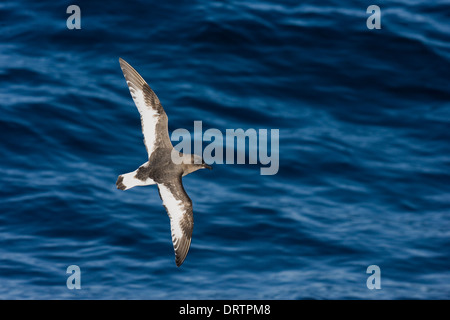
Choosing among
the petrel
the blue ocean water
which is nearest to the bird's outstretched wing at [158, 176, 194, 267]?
the petrel

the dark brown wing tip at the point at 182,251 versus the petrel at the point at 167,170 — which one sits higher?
the petrel at the point at 167,170

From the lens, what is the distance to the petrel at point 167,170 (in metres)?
9.08

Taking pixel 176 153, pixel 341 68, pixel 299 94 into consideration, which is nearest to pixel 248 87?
pixel 299 94

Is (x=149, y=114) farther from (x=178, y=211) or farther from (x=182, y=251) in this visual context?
(x=182, y=251)

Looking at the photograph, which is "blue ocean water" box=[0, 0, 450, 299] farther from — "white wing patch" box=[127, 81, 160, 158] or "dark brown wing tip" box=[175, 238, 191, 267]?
"white wing patch" box=[127, 81, 160, 158]

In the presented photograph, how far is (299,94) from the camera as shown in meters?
17.0

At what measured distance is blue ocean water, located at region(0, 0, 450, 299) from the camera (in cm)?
1309

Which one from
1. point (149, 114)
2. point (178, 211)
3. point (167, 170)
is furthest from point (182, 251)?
point (149, 114)

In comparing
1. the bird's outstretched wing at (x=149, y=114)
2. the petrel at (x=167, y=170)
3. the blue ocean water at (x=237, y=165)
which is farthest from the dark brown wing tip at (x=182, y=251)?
the blue ocean water at (x=237, y=165)

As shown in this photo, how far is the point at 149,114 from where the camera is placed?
948 centimetres

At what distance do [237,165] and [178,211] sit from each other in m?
6.04

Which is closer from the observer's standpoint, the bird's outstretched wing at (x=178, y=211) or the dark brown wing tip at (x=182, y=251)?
the dark brown wing tip at (x=182, y=251)

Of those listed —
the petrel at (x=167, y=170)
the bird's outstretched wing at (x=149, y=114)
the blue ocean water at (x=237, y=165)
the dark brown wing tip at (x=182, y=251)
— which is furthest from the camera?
the blue ocean water at (x=237, y=165)

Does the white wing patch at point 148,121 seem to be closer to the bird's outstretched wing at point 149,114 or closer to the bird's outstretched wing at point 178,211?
the bird's outstretched wing at point 149,114
